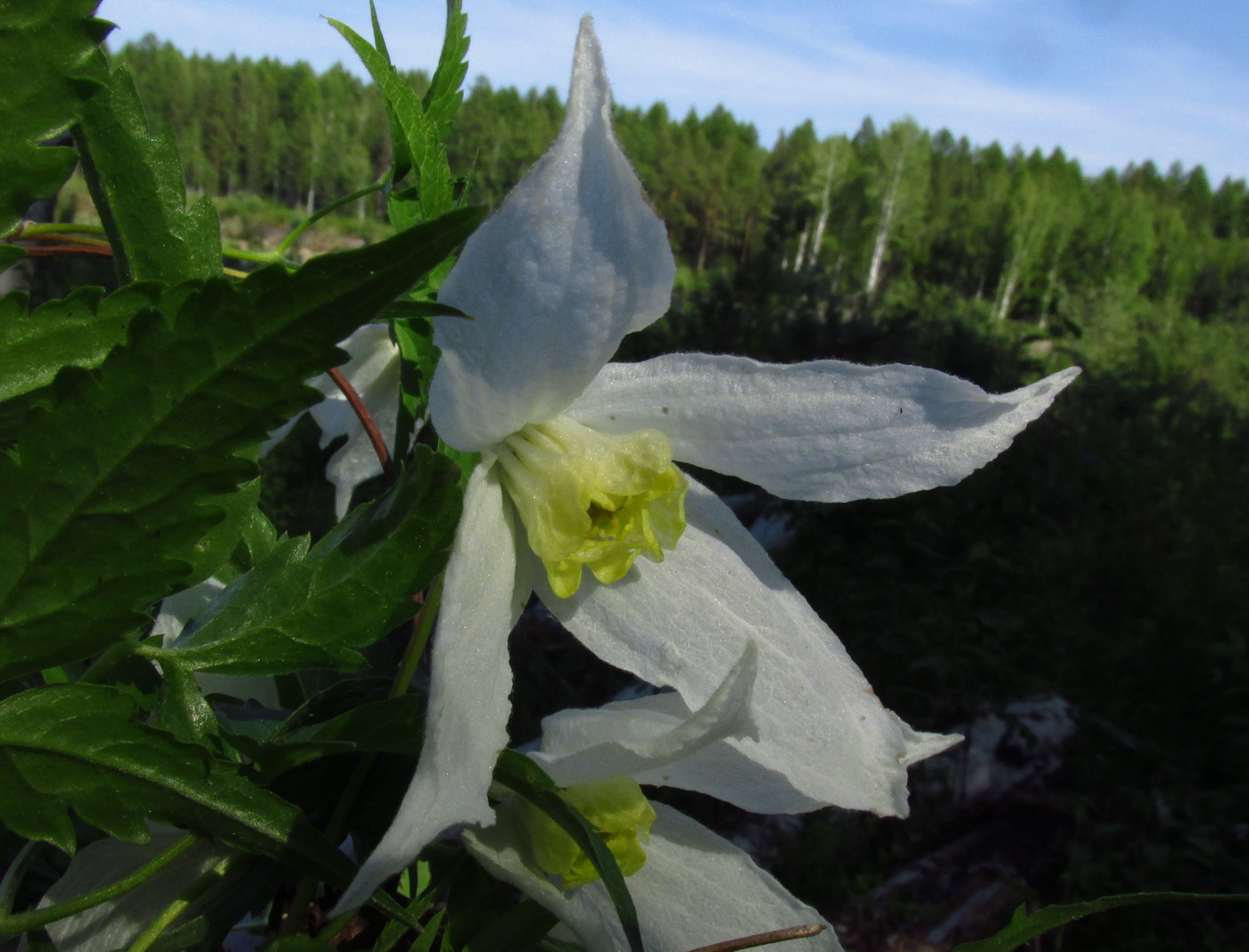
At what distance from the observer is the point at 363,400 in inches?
28.5

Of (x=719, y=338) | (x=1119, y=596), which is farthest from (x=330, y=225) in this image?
(x=1119, y=596)

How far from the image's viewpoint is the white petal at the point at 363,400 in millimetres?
708

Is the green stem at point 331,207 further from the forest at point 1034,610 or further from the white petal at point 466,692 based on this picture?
the white petal at point 466,692

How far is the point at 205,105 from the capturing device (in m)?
27.8

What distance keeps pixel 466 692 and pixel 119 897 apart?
26 centimetres

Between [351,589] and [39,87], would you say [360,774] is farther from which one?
[39,87]

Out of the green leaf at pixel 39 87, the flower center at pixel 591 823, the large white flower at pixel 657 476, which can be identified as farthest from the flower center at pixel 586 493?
the green leaf at pixel 39 87

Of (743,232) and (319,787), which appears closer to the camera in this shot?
(319,787)

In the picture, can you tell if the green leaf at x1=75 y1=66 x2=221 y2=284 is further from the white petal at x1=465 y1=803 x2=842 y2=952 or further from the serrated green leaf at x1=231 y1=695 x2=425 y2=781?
the white petal at x1=465 y1=803 x2=842 y2=952

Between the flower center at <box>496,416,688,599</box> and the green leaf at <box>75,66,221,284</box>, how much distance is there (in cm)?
17

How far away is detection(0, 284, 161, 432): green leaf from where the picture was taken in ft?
1.19

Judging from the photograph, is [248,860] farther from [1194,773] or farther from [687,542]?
[1194,773]

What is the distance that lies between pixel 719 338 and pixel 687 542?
226 inches

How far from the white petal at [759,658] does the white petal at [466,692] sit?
2.2 inches
